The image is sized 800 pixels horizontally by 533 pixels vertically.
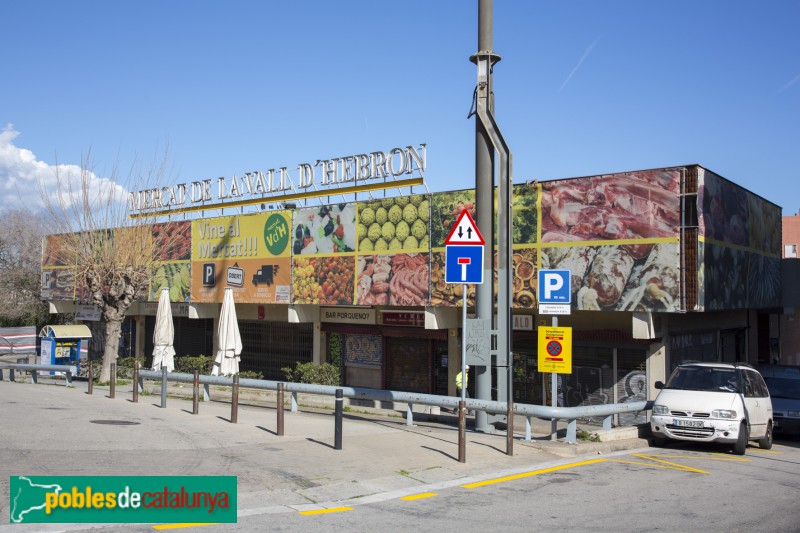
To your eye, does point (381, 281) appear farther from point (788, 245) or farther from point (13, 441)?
point (788, 245)

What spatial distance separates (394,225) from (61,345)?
15632mm

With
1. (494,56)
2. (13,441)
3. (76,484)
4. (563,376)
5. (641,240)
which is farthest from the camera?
(563,376)

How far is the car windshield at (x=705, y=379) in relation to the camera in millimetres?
14938

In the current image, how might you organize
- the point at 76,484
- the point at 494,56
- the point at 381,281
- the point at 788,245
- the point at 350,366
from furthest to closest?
the point at 788,245 → the point at 350,366 → the point at 381,281 → the point at 494,56 → the point at 76,484

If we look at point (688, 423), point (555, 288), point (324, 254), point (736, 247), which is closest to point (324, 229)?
point (324, 254)

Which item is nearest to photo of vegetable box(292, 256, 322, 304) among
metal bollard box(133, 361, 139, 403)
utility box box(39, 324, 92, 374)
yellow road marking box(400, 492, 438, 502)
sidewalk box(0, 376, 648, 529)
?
metal bollard box(133, 361, 139, 403)

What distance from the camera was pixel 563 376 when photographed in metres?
22.5

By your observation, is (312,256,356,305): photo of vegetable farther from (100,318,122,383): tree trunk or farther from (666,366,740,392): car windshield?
(666,366,740,392): car windshield

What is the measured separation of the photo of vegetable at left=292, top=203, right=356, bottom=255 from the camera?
84.2 ft

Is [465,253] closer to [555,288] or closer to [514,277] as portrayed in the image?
[555,288]

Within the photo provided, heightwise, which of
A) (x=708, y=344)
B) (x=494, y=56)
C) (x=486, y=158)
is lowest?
(x=708, y=344)

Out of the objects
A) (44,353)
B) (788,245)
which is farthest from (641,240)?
(788,245)

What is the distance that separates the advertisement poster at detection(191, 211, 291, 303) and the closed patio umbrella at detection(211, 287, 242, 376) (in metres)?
4.18

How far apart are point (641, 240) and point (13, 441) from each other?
14.4m
